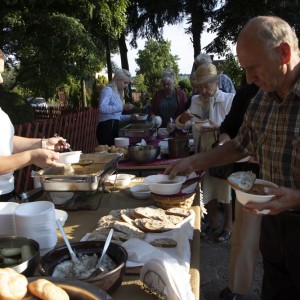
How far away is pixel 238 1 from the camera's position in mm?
11438

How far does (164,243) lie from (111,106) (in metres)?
3.19

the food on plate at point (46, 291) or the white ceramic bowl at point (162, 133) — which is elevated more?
the food on plate at point (46, 291)

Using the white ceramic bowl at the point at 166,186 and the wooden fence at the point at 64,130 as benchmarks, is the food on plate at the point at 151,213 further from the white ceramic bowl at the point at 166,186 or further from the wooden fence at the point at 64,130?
the wooden fence at the point at 64,130

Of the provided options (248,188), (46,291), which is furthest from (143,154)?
(46,291)

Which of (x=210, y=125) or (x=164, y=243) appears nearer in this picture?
(x=164, y=243)

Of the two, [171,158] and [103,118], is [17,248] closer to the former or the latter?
[171,158]

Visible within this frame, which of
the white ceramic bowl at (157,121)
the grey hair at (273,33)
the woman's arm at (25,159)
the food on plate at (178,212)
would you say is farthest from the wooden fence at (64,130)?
the grey hair at (273,33)

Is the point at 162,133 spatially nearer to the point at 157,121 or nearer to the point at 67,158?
the point at 157,121

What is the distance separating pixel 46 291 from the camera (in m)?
0.75

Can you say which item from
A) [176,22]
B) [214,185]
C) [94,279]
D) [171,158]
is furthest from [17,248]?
[176,22]

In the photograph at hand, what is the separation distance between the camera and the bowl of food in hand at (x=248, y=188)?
1.25 m

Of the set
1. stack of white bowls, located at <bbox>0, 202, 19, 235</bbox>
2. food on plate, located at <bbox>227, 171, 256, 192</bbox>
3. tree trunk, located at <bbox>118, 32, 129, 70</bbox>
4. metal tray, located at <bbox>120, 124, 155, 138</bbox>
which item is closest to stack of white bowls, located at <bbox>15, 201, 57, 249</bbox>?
stack of white bowls, located at <bbox>0, 202, 19, 235</bbox>

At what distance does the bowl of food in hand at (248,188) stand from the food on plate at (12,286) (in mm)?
795

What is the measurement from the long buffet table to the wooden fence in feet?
7.53
